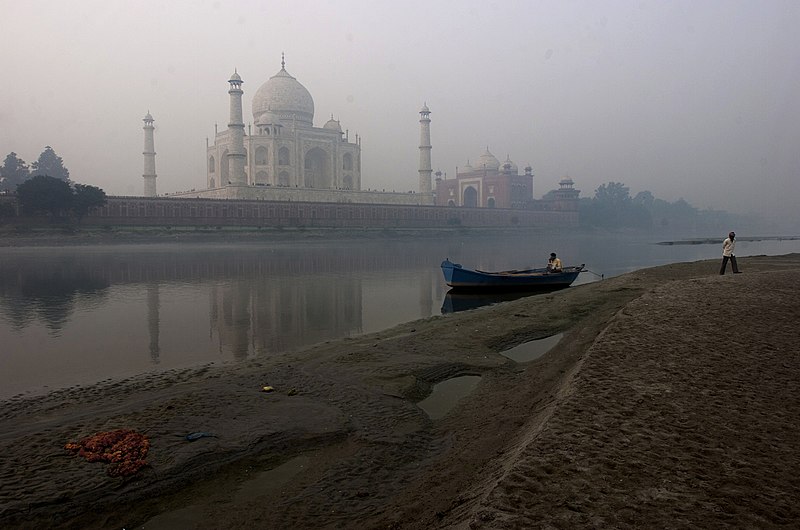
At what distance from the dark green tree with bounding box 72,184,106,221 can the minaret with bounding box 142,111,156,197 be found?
60.5 ft

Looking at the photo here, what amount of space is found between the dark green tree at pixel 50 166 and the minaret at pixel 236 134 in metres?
18.9

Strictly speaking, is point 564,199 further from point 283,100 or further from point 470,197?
point 283,100

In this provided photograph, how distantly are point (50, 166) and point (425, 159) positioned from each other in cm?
3980

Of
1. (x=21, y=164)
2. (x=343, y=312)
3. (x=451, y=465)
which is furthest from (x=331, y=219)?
(x=451, y=465)

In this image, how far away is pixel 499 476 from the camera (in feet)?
11.2

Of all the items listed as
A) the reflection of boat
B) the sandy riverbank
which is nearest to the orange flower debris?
the sandy riverbank

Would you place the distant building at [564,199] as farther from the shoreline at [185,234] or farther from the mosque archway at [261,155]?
the mosque archway at [261,155]

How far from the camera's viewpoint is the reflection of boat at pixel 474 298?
46.0ft

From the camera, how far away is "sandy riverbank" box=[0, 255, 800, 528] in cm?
312

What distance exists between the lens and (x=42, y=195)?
36.5 m

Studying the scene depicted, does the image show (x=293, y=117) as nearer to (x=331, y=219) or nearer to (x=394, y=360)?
(x=331, y=219)

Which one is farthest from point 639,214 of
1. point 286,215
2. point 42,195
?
point 42,195

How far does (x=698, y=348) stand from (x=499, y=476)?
3.78 meters

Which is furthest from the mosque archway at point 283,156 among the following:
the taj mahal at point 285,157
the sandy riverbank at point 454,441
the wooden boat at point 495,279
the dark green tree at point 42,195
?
the sandy riverbank at point 454,441
